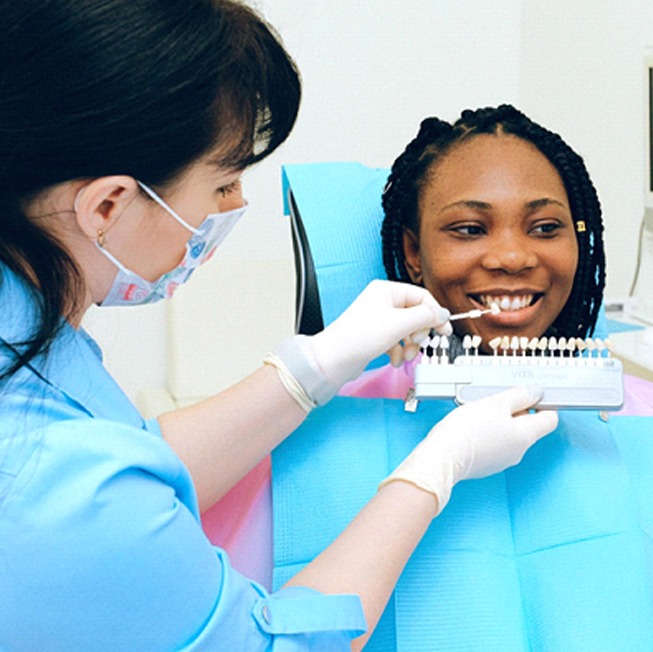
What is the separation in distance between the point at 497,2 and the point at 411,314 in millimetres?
2196

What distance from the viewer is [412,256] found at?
158 centimetres

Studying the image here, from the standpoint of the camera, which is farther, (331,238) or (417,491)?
(331,238)

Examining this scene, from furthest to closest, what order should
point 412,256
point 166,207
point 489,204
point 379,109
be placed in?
point 379,109
point 412,256
point 489,204
point 166,207

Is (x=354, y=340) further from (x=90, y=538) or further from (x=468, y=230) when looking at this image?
(x=90, y=538)

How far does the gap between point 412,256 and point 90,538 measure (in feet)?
2.93

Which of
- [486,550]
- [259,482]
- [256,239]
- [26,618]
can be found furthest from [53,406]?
[256,239]

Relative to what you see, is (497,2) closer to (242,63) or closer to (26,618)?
(242,63)

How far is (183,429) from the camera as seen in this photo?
1310 millimetres

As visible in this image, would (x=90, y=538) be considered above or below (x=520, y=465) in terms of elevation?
above

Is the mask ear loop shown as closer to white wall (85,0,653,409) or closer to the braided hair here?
the braided hair

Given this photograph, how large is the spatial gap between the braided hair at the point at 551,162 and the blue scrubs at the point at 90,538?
78 cm

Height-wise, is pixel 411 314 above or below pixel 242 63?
below

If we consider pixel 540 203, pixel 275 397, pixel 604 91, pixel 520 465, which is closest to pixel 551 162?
pixel 540 203

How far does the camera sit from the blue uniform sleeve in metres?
0.82
